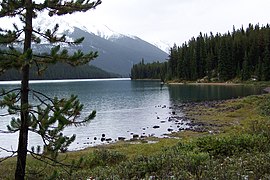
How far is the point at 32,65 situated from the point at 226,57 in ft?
418

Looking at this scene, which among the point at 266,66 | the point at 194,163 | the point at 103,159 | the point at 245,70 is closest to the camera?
the point at 194,163

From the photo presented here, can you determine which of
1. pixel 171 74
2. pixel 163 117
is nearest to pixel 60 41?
pixel 163 117

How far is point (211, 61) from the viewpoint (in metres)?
138

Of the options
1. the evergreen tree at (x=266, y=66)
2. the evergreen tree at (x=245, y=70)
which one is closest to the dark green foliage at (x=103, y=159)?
the evergreen tree at (x=266, y=66)

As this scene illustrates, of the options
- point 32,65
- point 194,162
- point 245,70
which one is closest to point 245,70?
point 245,70

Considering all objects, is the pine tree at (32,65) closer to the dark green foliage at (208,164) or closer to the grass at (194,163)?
the grass at (194,163)

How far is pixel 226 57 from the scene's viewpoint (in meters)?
130

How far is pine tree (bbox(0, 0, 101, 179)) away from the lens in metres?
8.12

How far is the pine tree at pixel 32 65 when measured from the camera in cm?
812

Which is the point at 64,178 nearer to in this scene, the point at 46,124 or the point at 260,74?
the point at 46,124

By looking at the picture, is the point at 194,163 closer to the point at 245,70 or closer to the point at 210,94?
the point at 210,94

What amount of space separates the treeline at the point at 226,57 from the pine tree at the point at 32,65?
109 metres

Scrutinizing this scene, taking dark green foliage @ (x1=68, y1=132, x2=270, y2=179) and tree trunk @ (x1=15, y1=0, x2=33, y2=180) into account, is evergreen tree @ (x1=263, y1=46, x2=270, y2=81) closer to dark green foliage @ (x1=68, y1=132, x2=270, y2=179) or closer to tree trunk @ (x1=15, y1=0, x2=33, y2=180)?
dark green foliage @ (x1=68, y1=132, x2=270, y2=179)

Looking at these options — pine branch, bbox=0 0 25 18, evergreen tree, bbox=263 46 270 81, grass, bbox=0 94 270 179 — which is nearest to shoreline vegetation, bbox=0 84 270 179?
grass, bbox=0 94 270 179
